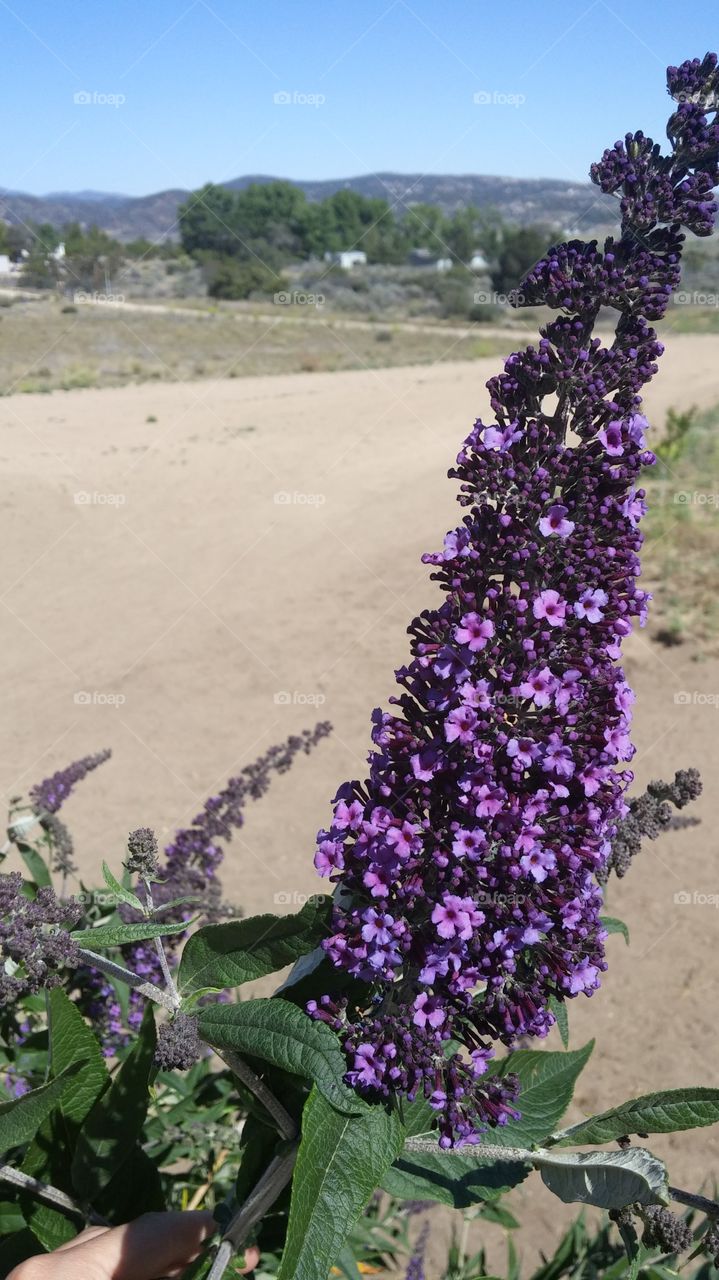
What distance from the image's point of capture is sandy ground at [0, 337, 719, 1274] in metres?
5.85

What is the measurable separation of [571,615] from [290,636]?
27.7 feet

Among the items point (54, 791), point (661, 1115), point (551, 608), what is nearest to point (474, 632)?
point (551, 608)

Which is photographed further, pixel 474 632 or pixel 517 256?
pixel 517 256

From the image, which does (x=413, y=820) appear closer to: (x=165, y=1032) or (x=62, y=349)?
(x=165, y=1032)

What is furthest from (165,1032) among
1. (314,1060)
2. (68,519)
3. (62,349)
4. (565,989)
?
(62,349)

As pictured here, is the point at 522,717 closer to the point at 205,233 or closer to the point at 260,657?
the point at 260,657

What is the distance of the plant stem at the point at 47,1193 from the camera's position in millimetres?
1656

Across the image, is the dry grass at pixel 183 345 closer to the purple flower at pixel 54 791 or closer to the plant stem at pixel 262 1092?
the purple flower at pixel 54 791

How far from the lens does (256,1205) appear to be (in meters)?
1.50

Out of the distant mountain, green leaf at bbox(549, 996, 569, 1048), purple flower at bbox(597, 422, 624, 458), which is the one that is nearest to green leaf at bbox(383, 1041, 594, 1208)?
green leaf at bbox(549, 996, 569, 1048)

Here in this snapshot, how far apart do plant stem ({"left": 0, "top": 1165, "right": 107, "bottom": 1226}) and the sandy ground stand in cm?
285

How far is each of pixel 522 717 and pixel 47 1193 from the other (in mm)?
1232

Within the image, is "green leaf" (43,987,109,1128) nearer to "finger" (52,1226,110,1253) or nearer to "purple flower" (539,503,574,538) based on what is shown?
"finger" (52,1226,110,1253)

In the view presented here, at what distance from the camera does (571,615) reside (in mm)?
1379
